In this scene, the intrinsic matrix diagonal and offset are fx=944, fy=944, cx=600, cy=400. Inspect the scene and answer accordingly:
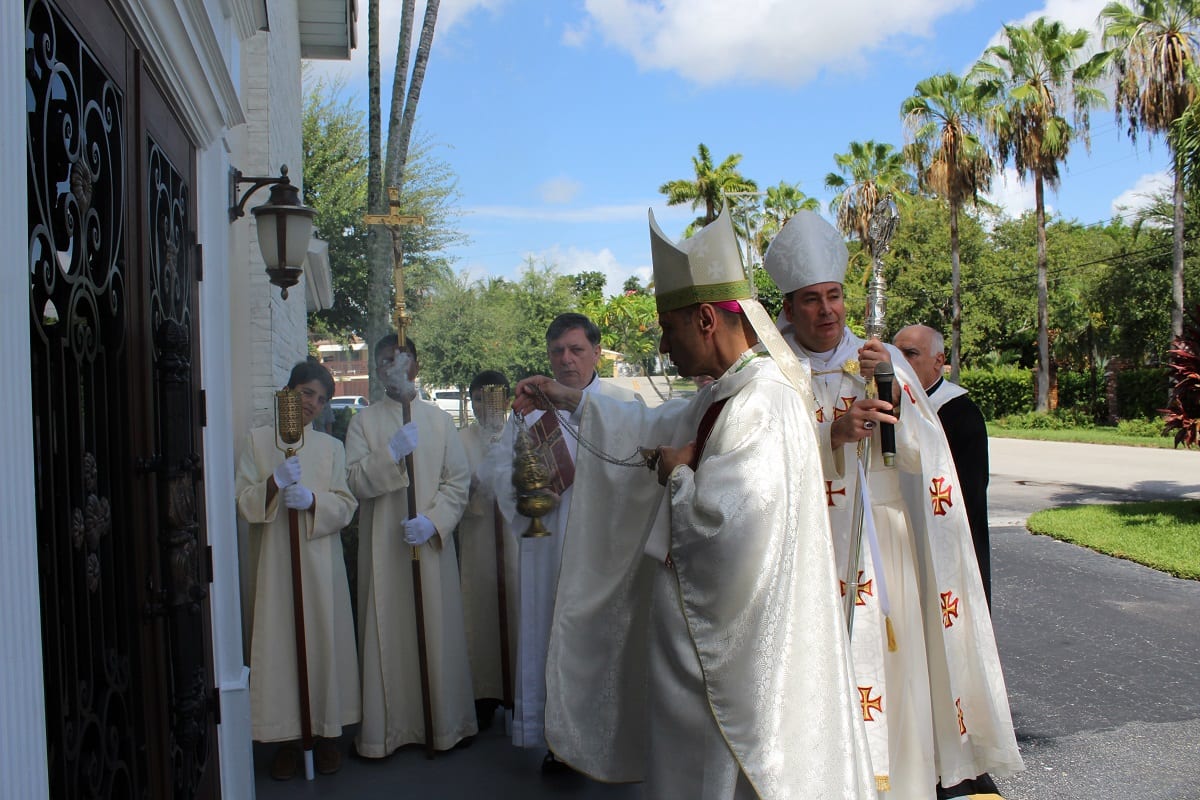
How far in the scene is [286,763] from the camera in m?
4.79

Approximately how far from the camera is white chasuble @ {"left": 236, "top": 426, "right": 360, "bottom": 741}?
15.6 feet

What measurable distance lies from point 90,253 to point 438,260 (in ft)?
53.5

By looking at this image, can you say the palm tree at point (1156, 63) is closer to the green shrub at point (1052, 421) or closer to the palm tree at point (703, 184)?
the green shrub at point (1052, 421)

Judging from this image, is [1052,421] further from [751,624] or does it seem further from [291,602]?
[751,624]

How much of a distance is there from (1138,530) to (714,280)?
9.89 m

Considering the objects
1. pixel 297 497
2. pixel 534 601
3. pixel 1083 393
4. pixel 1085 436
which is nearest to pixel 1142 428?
pixel 1085 436

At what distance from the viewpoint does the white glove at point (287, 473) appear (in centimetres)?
468

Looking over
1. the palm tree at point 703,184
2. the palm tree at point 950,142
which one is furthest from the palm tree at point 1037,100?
the palm tree at point 703,184

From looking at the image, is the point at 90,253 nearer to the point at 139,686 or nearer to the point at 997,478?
the point at 139,686

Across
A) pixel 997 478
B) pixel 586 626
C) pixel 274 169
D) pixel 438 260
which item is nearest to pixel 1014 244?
pixel 997 478

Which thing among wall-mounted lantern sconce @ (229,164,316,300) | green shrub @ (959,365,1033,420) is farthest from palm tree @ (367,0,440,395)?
green shrub @ (959,365,1033,420)

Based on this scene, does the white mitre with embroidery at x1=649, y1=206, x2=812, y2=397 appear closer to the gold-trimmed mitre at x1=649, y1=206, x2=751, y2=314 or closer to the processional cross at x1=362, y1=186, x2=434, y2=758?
the gold-trimmed mitre at x1=649, y1=206, x2=751, y2=314

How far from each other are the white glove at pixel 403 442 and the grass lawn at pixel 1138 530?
746 cm

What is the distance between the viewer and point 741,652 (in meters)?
2.61
